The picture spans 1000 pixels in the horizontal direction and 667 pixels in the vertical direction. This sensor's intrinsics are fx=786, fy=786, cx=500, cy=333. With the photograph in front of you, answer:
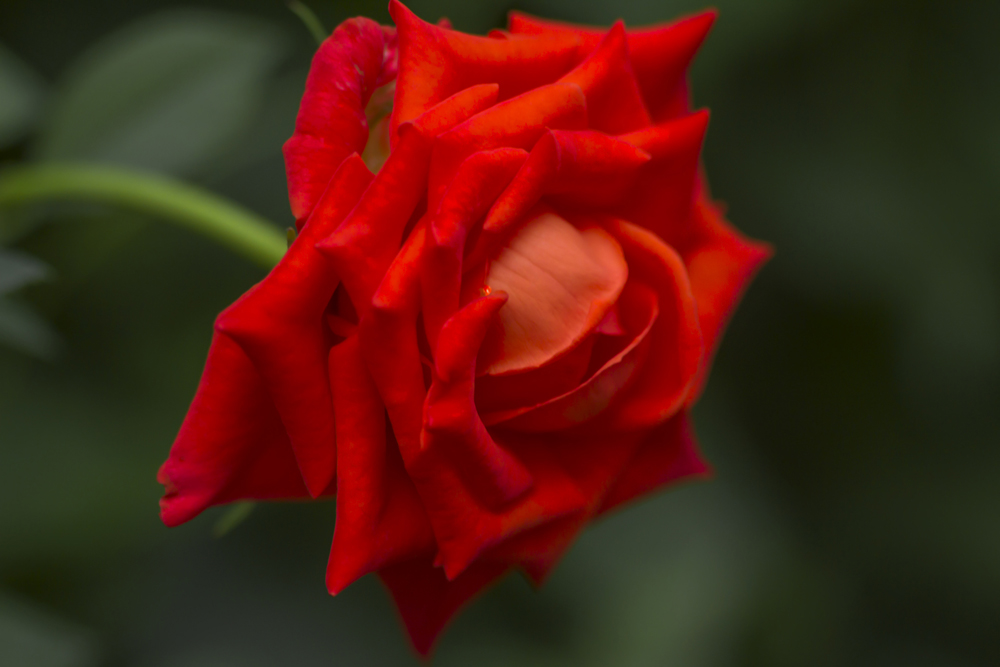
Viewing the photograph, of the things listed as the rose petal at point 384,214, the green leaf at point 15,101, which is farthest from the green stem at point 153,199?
the rose petal at point 384,214

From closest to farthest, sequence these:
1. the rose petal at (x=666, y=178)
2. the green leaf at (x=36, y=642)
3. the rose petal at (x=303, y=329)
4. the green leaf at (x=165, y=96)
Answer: the rose petal at (x=303, y=329)
the rose petal at (x=666, y=178)
the green leaf at (x=36, y=642)
the green leaf at (x=165, y=96)

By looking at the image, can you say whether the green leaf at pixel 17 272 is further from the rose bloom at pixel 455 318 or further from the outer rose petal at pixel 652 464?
the outer rose petal at pixel 652 464

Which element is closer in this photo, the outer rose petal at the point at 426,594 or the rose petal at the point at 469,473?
the rose petal at the point at 469,473

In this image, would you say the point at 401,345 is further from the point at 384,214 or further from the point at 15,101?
the point at 15,101

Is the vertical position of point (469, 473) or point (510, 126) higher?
point (510, 126)

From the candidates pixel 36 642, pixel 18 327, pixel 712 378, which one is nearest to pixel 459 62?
pixel 18 327

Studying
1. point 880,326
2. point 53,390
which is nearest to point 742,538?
point 880,326
